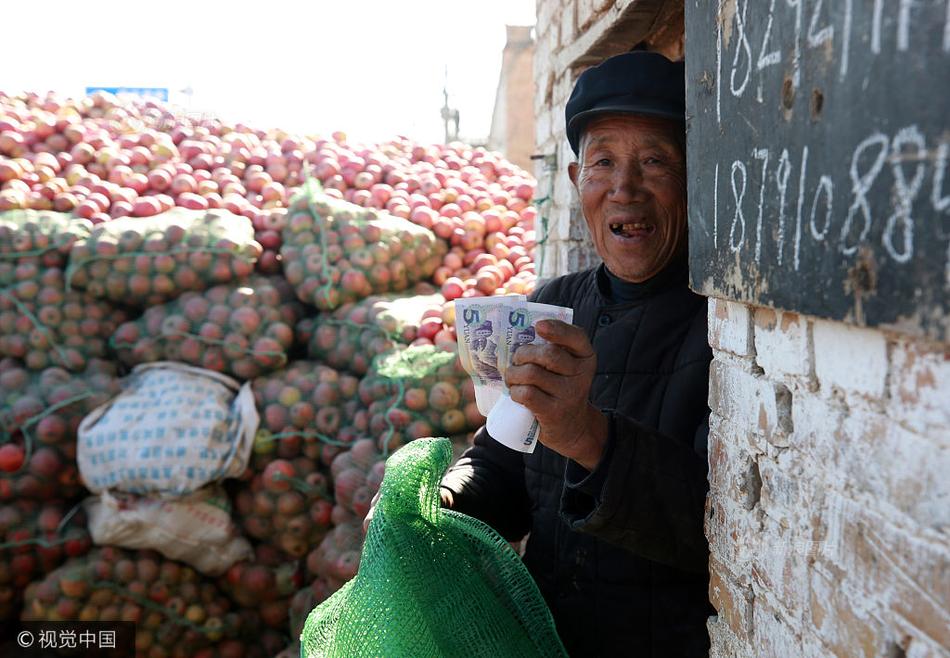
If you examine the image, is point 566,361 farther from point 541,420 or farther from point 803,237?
point 803,237

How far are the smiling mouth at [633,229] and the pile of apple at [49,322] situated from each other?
3.32 m

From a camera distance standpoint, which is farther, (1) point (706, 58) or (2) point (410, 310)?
(2) point (410, 310)

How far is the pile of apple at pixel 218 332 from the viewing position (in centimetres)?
424

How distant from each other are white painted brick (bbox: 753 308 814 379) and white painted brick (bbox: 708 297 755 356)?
27 mm

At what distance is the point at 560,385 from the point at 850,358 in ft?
1.79

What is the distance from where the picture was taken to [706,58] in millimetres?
1396

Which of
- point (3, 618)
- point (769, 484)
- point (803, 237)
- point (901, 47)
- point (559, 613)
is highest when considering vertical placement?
point (901, 47)

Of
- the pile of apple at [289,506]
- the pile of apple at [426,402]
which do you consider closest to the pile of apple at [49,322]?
the pile of apple at [289,506]

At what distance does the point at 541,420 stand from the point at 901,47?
0.85 m

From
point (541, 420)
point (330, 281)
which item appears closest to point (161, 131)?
point (330, 281)

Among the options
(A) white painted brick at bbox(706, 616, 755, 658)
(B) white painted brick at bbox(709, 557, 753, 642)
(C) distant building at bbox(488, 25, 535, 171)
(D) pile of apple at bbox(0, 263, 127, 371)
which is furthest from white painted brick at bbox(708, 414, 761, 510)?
(C) distant building at bbox(488, 25, 535, 171)

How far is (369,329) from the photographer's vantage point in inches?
168

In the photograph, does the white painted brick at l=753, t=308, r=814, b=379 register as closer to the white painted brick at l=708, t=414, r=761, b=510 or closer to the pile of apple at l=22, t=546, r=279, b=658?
the white painted brick at l=708, t=414, r=761, b=510

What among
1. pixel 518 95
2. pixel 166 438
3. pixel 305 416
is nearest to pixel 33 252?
pixel 166 438
